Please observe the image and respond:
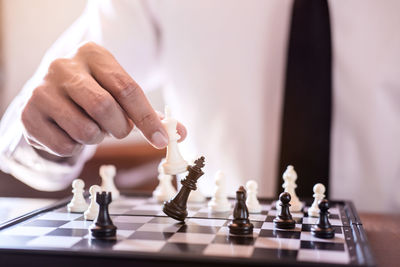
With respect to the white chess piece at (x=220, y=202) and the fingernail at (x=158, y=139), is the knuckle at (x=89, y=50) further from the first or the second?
the white chess piece at (x=220, y=202)

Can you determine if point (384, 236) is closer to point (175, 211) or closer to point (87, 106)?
point (175, 211)

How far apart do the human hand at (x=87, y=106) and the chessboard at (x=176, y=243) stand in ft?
0.70

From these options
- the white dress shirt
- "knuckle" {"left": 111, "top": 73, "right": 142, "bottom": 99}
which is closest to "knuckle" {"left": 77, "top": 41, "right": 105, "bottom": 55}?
"knuckle" {"left": 111, "top": 73, "right": 142, "bottom": 99}

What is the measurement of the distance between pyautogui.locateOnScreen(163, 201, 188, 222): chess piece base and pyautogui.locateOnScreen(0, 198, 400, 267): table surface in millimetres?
439

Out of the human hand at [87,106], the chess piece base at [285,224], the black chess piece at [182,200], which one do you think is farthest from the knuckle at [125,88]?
the chess piece base at [285,224]

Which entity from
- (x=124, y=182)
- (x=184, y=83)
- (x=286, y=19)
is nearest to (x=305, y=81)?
(x=286, y=19)

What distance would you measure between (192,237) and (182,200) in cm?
20

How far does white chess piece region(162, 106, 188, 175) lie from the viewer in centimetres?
122

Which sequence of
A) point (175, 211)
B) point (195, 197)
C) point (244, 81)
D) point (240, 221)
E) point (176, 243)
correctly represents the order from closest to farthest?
point (176, 243) < point (240, 221) < point (175, 211) < point (195, 197) < point (244, 81)

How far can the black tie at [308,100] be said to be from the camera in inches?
64.9

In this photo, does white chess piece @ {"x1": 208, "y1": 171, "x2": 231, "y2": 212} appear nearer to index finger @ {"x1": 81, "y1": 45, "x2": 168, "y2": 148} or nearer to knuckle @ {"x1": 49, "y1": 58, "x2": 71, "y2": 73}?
index finger @ {"x1": 81, "y1": 45, "x2": 168, "y2": 148}

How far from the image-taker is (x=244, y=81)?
1867 mm

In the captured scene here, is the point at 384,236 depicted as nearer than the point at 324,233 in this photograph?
No

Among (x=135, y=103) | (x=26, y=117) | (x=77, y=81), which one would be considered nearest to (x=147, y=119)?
(x=135, y=103)
